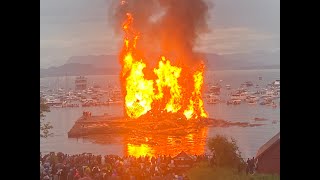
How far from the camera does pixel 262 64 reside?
326cm

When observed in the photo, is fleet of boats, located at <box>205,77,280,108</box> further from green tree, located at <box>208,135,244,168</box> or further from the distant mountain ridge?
green tree, located at <box>208,135,244,168</box>

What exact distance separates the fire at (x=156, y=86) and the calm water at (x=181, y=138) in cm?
8

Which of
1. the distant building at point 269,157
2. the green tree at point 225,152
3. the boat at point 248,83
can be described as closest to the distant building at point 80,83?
the green tree at point 225,152

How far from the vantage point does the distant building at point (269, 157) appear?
3.31 m

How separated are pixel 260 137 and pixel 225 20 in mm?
826

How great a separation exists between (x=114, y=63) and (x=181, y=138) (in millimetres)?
689

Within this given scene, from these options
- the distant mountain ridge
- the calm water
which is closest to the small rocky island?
the calm water

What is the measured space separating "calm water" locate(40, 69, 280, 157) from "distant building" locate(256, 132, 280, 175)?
0.11 feet

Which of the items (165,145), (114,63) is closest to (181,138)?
(165,145)

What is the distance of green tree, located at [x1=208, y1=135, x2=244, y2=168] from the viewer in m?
3.32
